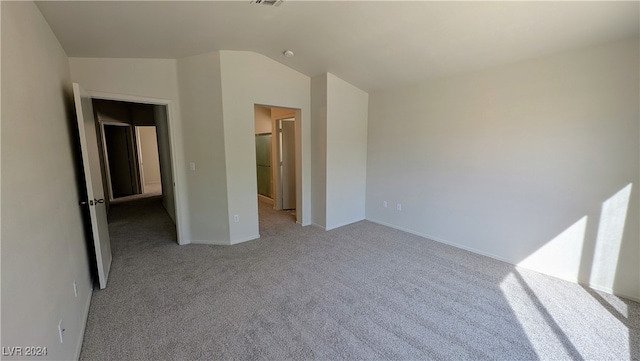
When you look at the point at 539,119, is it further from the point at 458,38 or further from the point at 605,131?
the point at 458,38

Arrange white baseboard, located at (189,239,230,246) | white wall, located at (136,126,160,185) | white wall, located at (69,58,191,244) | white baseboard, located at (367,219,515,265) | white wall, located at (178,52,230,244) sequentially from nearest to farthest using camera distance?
white wall, located at (69,58,191,244), white baseboard, located at (367,219,515,265), white wall, located at (178,52,230,244), white baseboard, located at (189,239,230,246), white wall, located at (136,126,160,185)

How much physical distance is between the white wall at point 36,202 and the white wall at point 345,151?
9.77 ft

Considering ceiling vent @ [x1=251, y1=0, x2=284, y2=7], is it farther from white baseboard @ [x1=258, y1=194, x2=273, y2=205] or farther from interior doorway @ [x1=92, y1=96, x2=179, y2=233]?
interior doorway @ [x1=92, y1=96, x2=179, y2=233]

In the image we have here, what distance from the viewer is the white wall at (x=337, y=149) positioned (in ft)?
13.1

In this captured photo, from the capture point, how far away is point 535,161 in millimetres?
2764

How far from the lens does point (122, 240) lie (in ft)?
12.2

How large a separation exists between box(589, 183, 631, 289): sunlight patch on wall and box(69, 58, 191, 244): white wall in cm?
466

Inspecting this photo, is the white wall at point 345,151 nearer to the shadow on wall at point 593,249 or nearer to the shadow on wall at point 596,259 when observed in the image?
the shadow on wall at point 596,259

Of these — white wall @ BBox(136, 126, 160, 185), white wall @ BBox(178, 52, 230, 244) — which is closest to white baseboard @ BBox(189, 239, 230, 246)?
white wall @ BBox(178, 52, 230, 244)

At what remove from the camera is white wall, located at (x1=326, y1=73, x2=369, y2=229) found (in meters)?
4.03

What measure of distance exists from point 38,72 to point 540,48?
13.7 feet

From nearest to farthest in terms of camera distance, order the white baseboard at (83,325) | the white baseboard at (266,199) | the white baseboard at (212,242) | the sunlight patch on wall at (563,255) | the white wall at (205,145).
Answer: the white baseboard at (83,325) → the sunlight patch on wall at (563,255) → the white wall at (205,145) → the white baseboard at (212,242) → the white baseboard at (266,199)

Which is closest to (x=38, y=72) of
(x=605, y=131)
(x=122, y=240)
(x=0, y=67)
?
(x=0, y=67)

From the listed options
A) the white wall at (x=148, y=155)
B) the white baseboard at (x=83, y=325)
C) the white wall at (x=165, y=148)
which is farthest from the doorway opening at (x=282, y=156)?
the white wall at (x=148, y=155)
